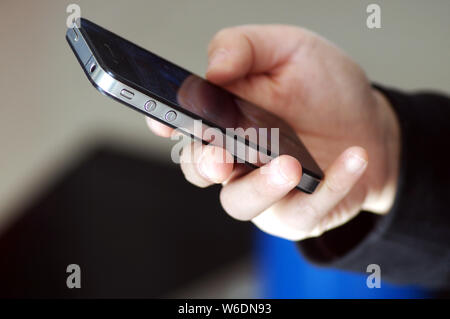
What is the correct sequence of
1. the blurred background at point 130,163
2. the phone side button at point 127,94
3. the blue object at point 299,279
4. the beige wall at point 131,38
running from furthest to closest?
the beige wall at point 131,38, the blurred background at point 130,163, the blue object at point 299,279, the phone side button at point 127,94

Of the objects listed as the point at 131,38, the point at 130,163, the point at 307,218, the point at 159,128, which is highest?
the point at 131,38

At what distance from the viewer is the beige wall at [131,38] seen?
164 centimetres

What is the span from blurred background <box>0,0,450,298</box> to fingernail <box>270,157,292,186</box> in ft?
2.91

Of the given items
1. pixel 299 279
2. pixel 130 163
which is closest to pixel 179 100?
pixel 299 279

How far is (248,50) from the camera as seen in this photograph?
0.70 m

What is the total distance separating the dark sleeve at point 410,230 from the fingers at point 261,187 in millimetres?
225

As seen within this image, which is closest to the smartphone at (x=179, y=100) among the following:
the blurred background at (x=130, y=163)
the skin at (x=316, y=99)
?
the skin at (x=316, y=99)

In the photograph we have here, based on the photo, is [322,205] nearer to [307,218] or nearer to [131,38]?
[307,218]

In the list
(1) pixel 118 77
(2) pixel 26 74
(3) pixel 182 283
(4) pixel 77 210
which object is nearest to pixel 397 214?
(1) pixel 118 77

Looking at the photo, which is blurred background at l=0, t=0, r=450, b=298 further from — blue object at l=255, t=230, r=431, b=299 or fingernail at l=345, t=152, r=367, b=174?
fingernail at l=345, t=152, r=367, b=174

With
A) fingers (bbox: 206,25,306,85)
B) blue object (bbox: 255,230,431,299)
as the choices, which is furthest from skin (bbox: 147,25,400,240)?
blue object (bbox: 255,230,431,299)

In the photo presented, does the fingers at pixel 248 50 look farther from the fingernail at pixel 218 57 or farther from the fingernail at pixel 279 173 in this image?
the fingernail at pixel 279 173

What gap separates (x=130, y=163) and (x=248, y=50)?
100cm

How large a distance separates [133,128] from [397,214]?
1.21m
